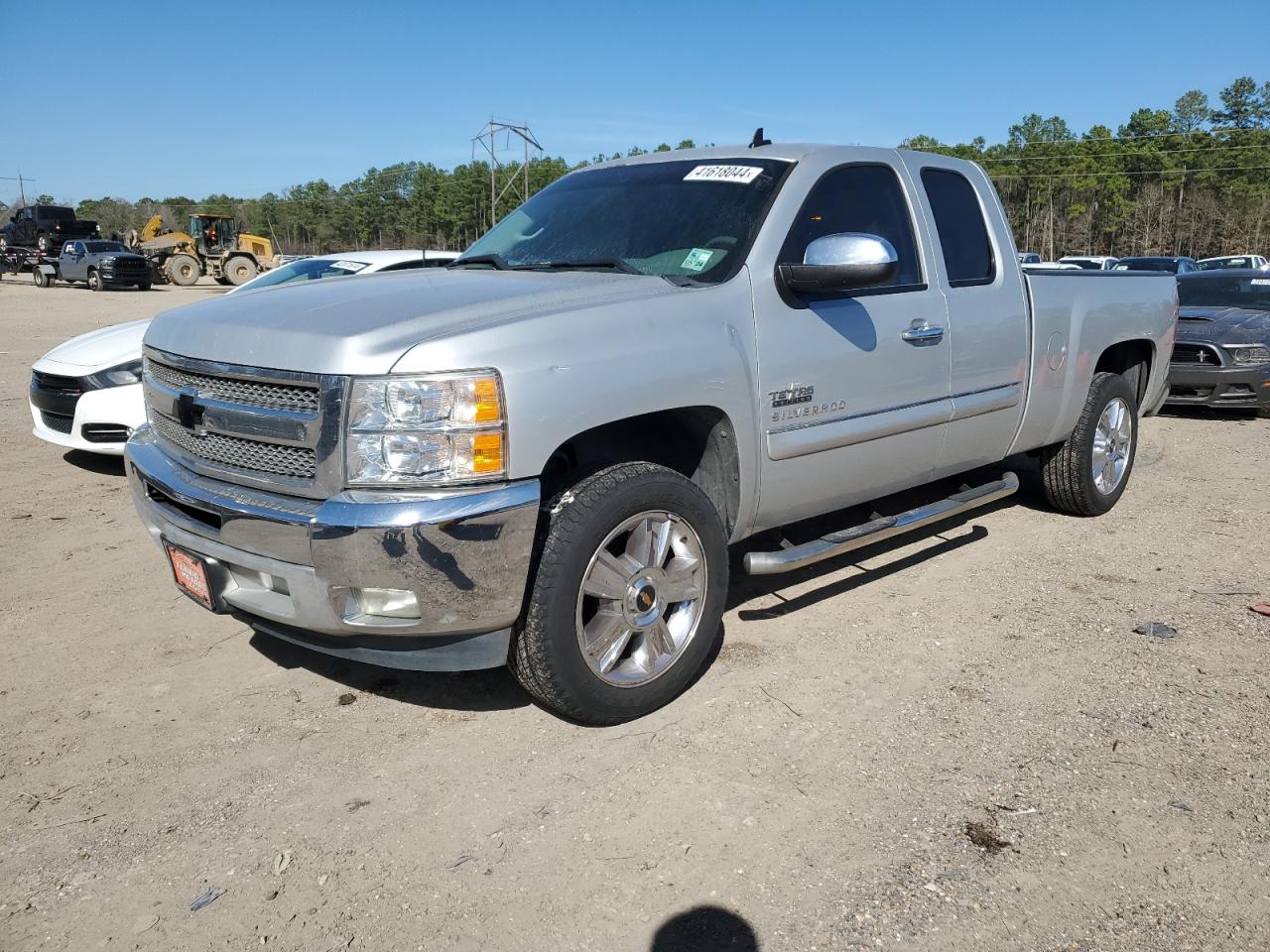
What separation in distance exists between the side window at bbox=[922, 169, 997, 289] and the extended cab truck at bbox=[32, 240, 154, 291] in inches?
1364

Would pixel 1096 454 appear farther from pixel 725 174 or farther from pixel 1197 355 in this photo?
pixel 1197 355

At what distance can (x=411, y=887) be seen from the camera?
2557mm

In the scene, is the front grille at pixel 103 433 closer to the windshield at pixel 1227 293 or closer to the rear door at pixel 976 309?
the rear door at pixel 976 309

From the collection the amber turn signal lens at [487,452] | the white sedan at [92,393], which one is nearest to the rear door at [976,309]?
the amber turn signal lens at [487,452]

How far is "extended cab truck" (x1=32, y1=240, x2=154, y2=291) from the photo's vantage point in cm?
3347

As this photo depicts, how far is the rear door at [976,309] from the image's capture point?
445cm

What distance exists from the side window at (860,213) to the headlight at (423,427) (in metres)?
1.51

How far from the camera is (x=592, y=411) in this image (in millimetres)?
3041

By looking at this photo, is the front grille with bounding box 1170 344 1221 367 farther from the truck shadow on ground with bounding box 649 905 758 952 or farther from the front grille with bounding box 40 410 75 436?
the front grille with bounding box 40 410 75 436

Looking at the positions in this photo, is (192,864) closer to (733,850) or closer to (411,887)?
(411,887)

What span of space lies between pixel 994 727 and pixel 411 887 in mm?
2002

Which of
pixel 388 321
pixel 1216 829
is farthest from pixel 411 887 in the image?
pixel 1216 829

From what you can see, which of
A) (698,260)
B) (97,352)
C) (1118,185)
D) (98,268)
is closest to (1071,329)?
(698,260)

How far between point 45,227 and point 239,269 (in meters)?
9.57
